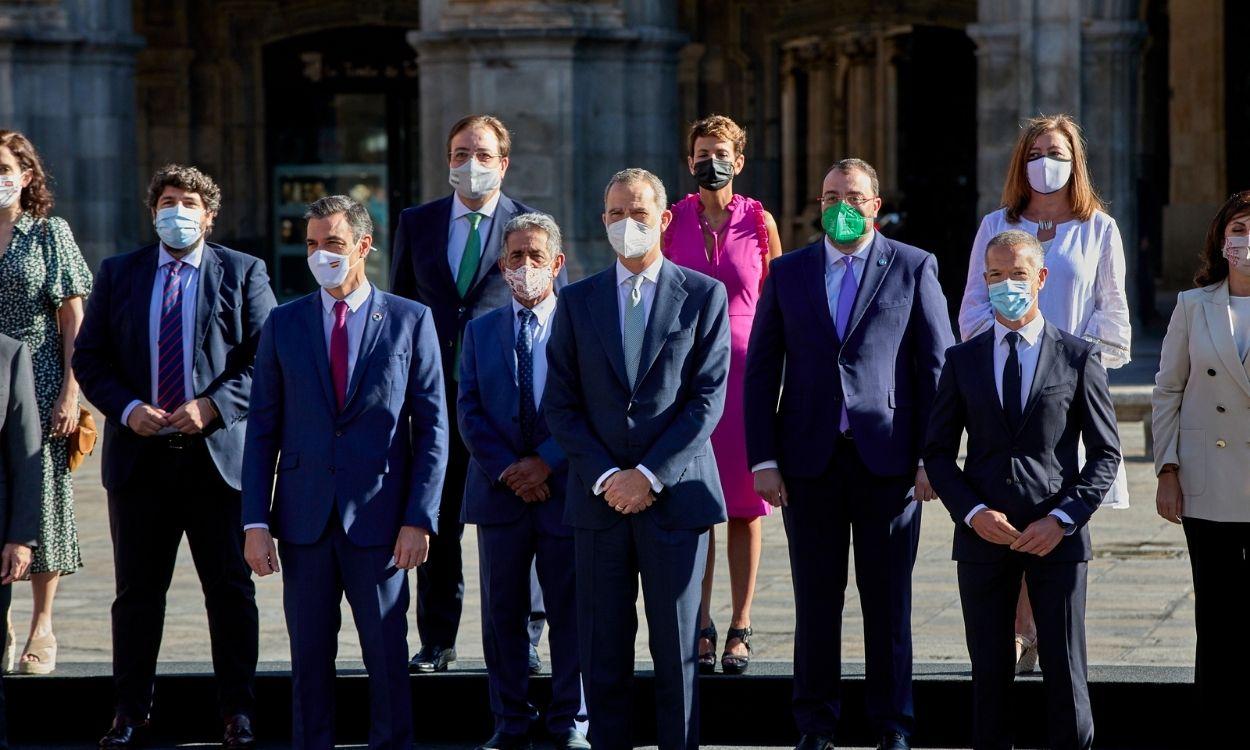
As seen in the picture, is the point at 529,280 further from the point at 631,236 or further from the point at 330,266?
the point at 330,266

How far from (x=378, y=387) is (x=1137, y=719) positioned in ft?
9.33

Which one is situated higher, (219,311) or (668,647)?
(219,311)

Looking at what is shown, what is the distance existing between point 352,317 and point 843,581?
1.80 metres

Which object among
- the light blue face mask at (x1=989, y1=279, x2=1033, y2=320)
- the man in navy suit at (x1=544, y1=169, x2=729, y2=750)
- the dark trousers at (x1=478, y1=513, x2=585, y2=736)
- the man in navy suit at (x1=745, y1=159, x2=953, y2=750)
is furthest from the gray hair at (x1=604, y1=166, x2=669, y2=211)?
the dark trousers at (x1=478, y1=513, x2=585, y2=736)

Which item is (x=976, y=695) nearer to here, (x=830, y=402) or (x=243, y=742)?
(x=830, y=402)

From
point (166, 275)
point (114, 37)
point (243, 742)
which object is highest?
point (114, 37)

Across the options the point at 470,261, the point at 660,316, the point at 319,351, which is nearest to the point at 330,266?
the point at 319,351

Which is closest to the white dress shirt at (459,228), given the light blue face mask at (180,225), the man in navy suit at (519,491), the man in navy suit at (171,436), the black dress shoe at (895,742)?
the man in navy suit at (519,491)

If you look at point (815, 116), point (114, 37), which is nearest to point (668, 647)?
point (114, 37)

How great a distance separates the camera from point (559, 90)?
60.7 feet

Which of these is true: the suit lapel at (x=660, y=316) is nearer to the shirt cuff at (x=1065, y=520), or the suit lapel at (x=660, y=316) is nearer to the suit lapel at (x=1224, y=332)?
the shirt cuff at (x=1065, y=520)

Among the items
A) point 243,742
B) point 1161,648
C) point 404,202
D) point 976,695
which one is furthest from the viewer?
point 404,202

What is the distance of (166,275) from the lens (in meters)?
7.69

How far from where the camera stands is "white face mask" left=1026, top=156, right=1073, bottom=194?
7.52m
